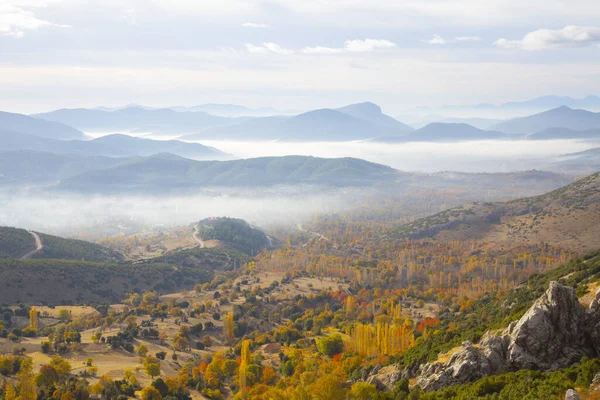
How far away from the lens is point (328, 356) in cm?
7938

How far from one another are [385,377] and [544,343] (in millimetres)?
17499

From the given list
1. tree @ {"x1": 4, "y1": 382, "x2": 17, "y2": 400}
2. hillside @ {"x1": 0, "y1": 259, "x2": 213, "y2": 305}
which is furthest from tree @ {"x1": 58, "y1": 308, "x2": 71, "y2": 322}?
tree @ {"x1": 4, "y1": 382, "x2": 17, "y2": 400}

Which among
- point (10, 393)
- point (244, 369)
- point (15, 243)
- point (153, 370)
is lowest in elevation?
point (153, 370)

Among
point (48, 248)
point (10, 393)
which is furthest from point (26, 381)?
point (48, 248)

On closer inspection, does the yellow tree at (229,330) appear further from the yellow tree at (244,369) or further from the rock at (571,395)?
the rock at (571,395)

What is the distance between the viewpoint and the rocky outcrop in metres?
38.7

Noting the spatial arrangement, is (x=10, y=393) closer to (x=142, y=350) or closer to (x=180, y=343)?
(x=142, y=350)

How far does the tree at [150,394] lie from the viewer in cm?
6166

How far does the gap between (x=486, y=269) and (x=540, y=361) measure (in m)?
114

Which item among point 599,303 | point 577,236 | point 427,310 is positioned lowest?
point 427,310

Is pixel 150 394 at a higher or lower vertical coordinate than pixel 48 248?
lower

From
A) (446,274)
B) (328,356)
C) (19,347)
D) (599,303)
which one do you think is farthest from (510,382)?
(446,274)

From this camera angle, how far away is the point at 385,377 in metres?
51.5

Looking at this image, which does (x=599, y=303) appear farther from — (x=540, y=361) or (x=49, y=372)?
(x=49, y=372)
